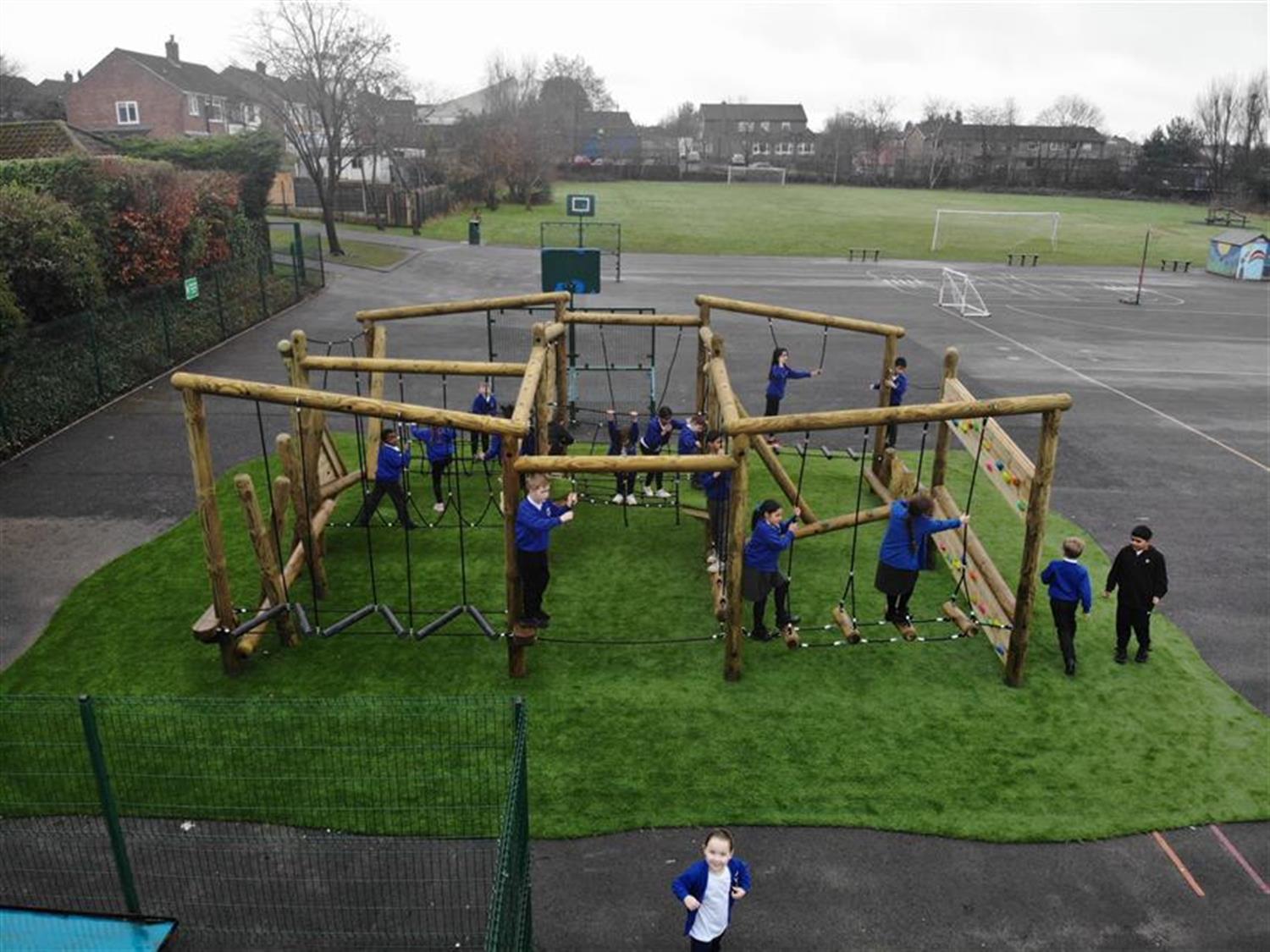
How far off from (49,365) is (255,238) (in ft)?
45.6

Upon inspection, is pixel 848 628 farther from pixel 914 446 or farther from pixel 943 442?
pixel 914 446

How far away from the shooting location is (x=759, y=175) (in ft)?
307

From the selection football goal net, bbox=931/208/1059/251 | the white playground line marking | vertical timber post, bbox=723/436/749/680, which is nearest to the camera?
vertical timber post, bbox=723/436/749/680

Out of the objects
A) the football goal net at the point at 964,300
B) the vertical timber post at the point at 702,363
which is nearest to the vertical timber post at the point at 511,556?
the vertical timber post at the point at 702,363

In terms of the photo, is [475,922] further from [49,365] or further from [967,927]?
[49,365]

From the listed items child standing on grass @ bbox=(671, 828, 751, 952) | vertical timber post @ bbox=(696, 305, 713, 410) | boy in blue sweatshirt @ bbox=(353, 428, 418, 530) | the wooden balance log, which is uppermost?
vertical timber post @ bbox=(696, 305, 713, 410)

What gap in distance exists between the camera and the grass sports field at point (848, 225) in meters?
48.7

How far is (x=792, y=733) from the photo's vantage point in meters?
8.61

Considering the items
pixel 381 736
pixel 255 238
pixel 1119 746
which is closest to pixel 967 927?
pixel 1119 746

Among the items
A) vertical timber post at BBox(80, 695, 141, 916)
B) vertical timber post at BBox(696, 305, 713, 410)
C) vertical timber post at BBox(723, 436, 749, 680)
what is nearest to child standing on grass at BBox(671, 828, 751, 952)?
vertical timber post at BBox(723, 436, 749, 680)

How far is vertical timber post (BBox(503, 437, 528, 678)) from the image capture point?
8.80 meters

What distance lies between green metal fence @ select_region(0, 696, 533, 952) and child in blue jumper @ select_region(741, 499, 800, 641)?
274 centimetres

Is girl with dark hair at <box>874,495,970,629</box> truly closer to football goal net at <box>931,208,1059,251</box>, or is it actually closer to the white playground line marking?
the white playground line marking

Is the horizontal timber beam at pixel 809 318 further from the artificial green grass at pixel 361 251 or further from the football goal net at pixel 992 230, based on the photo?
the football goal net at pixel 992 230
